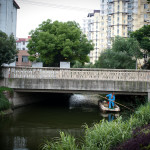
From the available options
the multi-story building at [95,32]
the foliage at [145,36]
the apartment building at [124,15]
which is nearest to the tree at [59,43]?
the foliage at [145,36]

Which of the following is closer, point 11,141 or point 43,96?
point 11,141

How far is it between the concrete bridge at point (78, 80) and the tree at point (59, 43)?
9351mm

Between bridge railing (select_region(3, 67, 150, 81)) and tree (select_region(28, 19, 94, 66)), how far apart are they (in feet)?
30.4

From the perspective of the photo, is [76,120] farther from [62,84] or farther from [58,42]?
[58,42]

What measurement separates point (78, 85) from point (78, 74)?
3.00 ft

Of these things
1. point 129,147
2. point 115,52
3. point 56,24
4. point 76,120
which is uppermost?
point 56,24

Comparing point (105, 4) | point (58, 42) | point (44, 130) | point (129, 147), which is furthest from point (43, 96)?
point (105, 4)

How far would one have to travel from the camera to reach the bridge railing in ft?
50.8

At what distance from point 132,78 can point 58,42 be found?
12.4m

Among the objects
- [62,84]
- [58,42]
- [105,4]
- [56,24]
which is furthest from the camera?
[105,4]

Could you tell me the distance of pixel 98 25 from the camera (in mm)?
83062

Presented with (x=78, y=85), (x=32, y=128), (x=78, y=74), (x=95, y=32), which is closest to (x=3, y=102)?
(x=32, y=128)

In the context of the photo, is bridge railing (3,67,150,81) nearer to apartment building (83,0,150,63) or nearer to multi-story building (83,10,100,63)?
apartment building (83,0,150,63)

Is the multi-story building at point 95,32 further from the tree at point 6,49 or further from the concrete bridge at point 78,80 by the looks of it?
the tree at point 6,49
